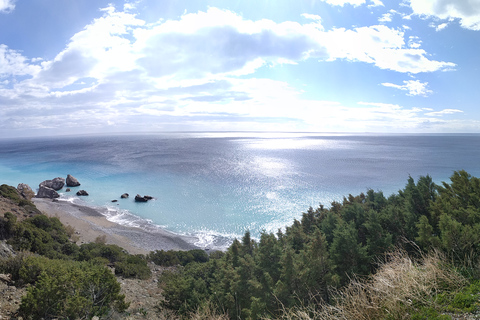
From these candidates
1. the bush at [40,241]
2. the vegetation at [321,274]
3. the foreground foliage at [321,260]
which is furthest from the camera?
the bush at [40,241]

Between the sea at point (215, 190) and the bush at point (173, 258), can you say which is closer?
the bush at point (173, 258)

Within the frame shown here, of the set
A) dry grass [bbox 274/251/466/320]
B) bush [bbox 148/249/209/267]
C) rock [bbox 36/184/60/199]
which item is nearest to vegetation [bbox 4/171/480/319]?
dry grass [bbox 274/251/466/320]

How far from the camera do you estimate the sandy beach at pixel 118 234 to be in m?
28.9

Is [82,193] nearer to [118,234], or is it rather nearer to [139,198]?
[139,198]

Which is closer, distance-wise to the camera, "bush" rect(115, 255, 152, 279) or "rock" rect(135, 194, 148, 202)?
"bush" rect(115, 255, 152, 279)

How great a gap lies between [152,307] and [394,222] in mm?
14155

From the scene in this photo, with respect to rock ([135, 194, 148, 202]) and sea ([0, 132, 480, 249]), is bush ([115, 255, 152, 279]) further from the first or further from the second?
rock ([135, 194, 148, 202])

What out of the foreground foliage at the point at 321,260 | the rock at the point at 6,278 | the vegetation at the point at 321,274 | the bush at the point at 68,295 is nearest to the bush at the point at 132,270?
the vegetation at the point at 321,274

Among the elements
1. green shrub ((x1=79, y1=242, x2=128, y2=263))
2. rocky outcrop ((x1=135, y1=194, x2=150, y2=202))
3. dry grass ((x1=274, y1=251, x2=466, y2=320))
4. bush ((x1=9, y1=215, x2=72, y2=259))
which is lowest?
rocky outcrop ((x1=135, y1=194, x2=150, y2=202))

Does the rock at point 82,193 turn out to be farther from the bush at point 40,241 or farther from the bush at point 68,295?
the bush at point 68,295

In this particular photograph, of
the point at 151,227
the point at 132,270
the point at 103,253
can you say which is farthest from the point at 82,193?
the point at 132,270

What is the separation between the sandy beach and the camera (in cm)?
2889

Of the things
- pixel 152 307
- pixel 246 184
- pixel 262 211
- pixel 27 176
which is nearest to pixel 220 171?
Result: pixel 246 184

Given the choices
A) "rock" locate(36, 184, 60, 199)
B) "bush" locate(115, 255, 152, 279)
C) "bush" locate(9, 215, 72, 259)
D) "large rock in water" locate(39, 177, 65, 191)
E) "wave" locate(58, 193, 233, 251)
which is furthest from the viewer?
"large rock in water" locate(39, 177, 65, 191)
